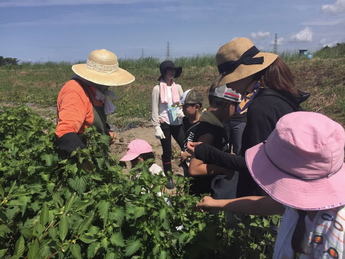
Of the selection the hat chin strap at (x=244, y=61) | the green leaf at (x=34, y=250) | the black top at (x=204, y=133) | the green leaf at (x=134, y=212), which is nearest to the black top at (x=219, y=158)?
the black top at (x=204, y=133)

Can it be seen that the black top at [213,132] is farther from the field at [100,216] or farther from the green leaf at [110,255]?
the green leaf at [110,255]

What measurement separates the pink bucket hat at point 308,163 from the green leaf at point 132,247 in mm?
558

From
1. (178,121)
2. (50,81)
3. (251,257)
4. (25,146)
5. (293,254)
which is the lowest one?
(50,81)

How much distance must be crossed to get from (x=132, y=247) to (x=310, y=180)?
706 millimetres

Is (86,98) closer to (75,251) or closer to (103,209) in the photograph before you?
(103,209)

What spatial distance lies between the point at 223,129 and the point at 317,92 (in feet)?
33.3

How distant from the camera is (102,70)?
2.69 metres

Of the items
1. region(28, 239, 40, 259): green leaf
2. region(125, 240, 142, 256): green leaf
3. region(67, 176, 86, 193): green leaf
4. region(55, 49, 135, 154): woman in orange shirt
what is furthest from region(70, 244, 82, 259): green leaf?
region(55, 49, 135, 154): woman in orange shirt

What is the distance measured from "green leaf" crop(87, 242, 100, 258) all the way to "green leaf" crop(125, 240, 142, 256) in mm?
120

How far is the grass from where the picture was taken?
10289 millimetres

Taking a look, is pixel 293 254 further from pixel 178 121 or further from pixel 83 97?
pixel 178 121

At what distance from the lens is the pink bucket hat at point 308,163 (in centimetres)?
113

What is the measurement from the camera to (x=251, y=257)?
183cm

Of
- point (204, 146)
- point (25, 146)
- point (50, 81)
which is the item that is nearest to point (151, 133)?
point (25, 146)
